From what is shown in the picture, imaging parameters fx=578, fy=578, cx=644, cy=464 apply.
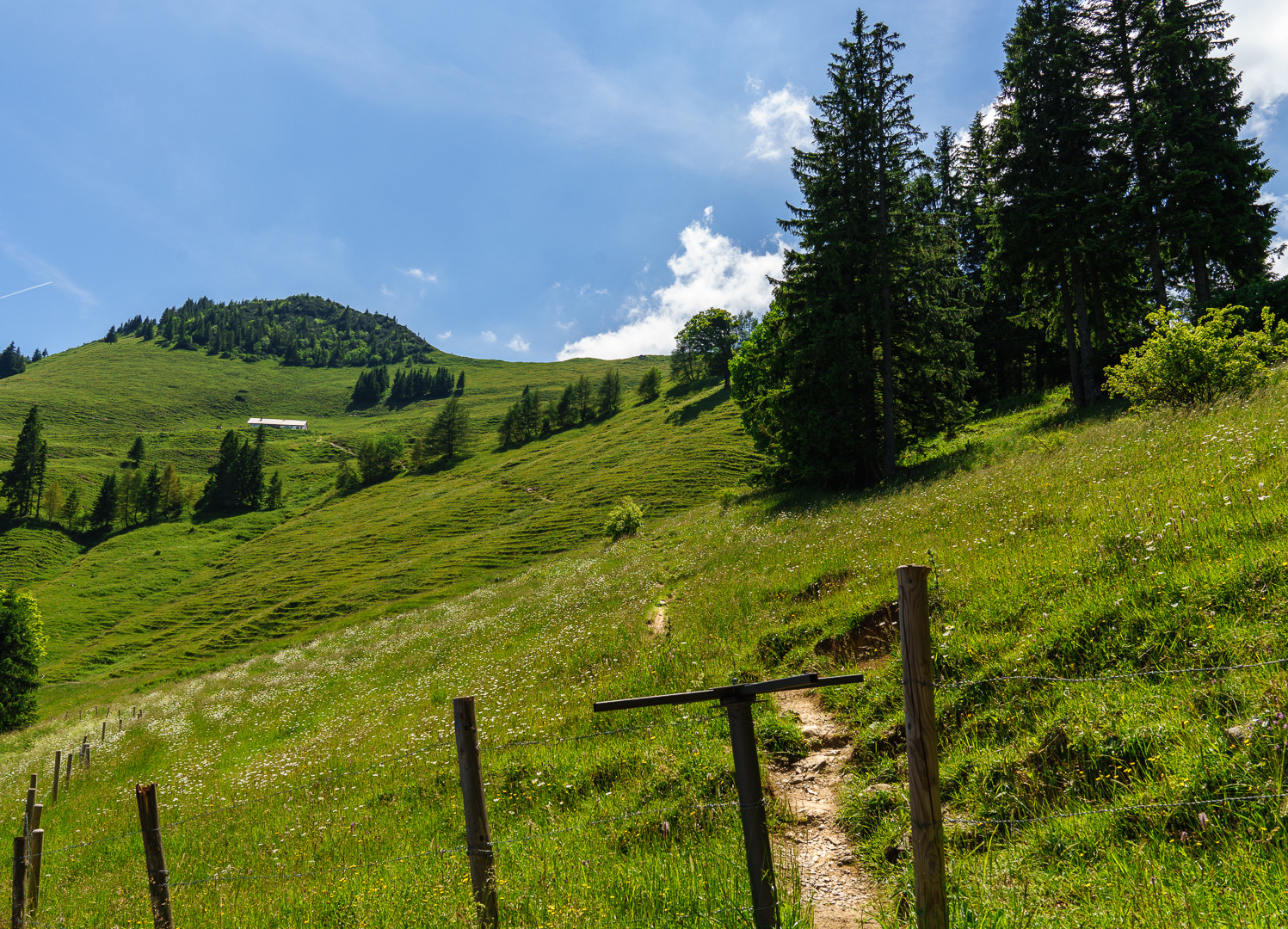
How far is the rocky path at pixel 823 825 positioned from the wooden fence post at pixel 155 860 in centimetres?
545

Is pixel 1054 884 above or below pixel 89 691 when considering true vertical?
above

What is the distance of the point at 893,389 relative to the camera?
27.0m

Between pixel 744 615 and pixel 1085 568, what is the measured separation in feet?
20.8

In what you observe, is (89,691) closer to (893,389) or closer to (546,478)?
(546,478)

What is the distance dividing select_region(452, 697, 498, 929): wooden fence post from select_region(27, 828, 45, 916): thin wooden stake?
5.58 m

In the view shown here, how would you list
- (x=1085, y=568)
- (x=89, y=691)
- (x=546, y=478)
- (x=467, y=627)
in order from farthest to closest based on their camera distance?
(x=546, y=478), (x=89, y=691), (x=467, y=627), (x=1085, y=568)

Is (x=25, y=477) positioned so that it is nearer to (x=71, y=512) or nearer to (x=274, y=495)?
(x=71, y=512)

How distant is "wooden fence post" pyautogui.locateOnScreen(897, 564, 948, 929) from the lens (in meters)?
3.01

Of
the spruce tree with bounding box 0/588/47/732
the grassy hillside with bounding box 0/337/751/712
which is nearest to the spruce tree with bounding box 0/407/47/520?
the grassy hillside with bounding box 0/337/751/712

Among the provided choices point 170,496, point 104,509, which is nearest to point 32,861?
point 104,509

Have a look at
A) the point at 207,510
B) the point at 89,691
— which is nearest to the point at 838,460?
the point at 89,691

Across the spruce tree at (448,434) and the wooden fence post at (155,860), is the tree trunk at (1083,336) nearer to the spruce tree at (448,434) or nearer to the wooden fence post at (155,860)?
the wooden fence post at (155,860)

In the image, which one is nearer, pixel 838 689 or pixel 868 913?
pixel 868 913

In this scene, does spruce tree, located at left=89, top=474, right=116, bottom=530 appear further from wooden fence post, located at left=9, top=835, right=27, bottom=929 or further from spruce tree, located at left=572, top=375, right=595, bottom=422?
wooden fence post, located at left=9, top=835, right=27, bottom=929
